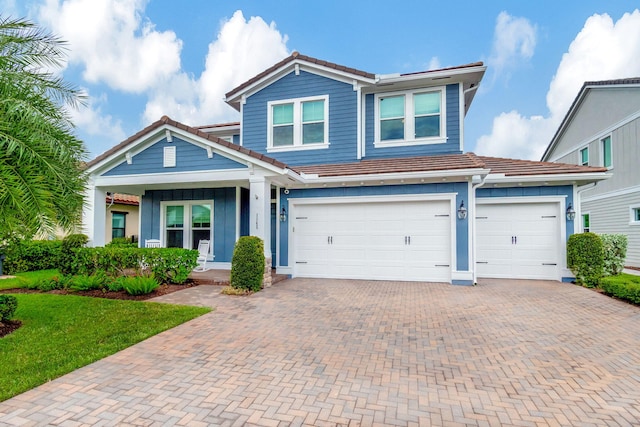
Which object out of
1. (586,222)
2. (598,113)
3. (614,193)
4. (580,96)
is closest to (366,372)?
(614,193)

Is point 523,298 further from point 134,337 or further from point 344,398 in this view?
point 134,337

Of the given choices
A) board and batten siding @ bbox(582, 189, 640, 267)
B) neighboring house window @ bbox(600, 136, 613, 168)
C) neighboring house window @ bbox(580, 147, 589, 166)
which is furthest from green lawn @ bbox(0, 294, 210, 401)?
neighboring house window @ bbox(580, 147, 589, 166)

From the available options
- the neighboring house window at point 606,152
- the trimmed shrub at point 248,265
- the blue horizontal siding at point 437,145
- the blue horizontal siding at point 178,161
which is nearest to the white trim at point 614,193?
the neighboring house window at point 606,152

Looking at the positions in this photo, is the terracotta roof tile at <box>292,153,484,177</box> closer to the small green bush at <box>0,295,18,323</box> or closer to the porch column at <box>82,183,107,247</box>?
the porch column at <box>82,183,107,247</box>

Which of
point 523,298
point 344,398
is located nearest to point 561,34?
point 523,298

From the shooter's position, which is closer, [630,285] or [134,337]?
[134,337]

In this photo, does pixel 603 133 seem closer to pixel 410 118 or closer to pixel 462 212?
pixel 410 118

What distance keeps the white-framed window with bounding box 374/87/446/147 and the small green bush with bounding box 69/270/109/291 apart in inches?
352

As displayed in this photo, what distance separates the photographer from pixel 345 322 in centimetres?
564

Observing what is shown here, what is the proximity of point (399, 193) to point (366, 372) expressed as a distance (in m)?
6.56

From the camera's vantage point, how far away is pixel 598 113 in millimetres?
16406

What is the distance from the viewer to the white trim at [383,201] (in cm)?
906

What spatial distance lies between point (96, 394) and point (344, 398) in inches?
97.2

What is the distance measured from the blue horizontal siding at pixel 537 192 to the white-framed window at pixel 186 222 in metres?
9.19
